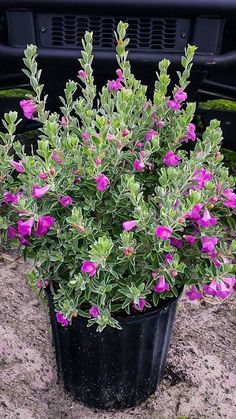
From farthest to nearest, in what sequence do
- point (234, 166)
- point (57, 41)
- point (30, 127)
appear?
point (234, 166), point (30, 127), point (57, 41)

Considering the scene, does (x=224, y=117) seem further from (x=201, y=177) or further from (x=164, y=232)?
(x=164, y=232)

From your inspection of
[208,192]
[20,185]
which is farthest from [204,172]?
[20,185]

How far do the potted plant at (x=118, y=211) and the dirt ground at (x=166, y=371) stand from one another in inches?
13.0

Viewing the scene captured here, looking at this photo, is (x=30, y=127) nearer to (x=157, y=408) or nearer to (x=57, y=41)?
(x=57, y=41)

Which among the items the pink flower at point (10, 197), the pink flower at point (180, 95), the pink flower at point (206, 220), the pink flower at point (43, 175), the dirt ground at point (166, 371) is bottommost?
the dirt ground at point (166, 371)

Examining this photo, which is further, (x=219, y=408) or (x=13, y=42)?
(x=13, y=42)

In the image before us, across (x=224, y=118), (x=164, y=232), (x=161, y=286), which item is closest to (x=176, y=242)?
(x=161, y=286)

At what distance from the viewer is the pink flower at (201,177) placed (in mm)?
1950

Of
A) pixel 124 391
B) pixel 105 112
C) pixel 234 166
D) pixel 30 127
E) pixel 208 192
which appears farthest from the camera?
pixel 234 166

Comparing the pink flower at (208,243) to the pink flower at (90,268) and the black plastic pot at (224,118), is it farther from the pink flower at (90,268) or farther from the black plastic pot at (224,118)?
the black plastic pot at (224,118)

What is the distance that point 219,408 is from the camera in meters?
2.51

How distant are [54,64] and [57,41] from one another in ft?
0.34

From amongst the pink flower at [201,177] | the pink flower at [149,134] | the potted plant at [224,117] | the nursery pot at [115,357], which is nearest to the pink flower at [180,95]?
the pink flower at [149,134]

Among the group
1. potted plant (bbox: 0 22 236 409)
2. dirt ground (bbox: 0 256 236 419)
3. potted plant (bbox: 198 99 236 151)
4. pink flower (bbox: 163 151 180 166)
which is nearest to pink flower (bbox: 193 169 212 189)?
potted plant (bbox: 0 22 236 409)
